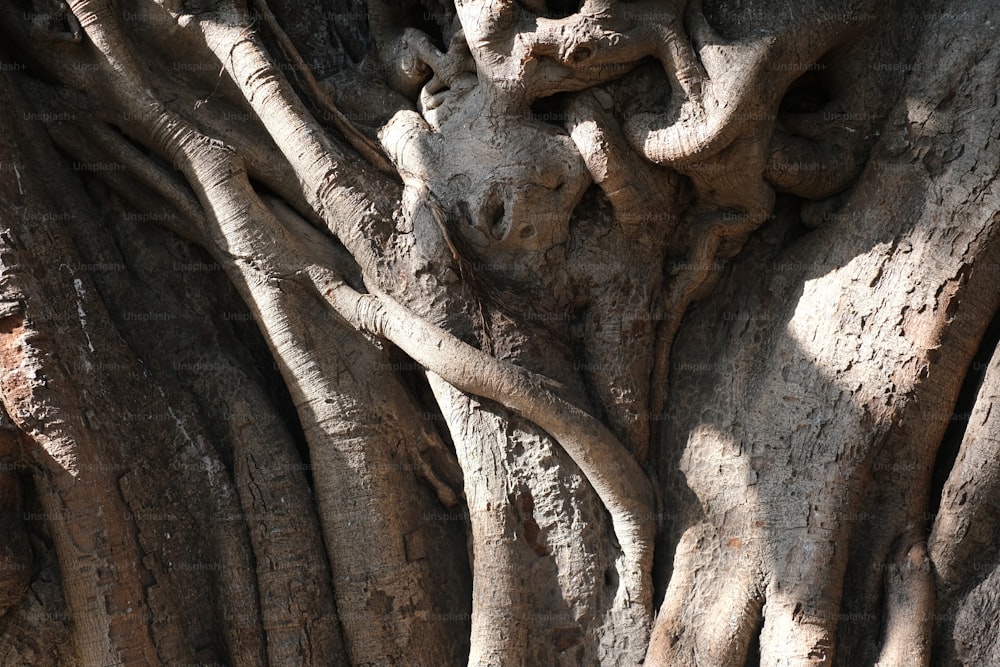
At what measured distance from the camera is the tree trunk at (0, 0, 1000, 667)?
3182 mm

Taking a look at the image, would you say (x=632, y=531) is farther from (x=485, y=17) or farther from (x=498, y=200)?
(x=485, y=17)

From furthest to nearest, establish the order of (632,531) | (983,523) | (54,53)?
(54,53)
(632,531)
(983,523)

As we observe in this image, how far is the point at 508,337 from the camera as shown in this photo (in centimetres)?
335

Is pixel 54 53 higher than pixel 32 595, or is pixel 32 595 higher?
pixel 54 53

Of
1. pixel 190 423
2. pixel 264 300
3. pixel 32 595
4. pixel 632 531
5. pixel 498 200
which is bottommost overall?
pixel 32 595

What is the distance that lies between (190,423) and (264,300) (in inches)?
17.4

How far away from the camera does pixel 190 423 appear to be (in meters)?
3.51

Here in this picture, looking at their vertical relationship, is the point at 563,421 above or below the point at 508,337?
below

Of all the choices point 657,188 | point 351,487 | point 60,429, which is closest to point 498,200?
point 657,188

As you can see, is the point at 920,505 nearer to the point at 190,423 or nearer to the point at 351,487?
the point at 351,487

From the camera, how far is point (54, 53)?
354 centimetres

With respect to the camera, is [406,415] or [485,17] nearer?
[485,17]

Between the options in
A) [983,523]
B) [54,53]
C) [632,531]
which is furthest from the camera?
[54,53]

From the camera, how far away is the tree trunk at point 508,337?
3.18 m
